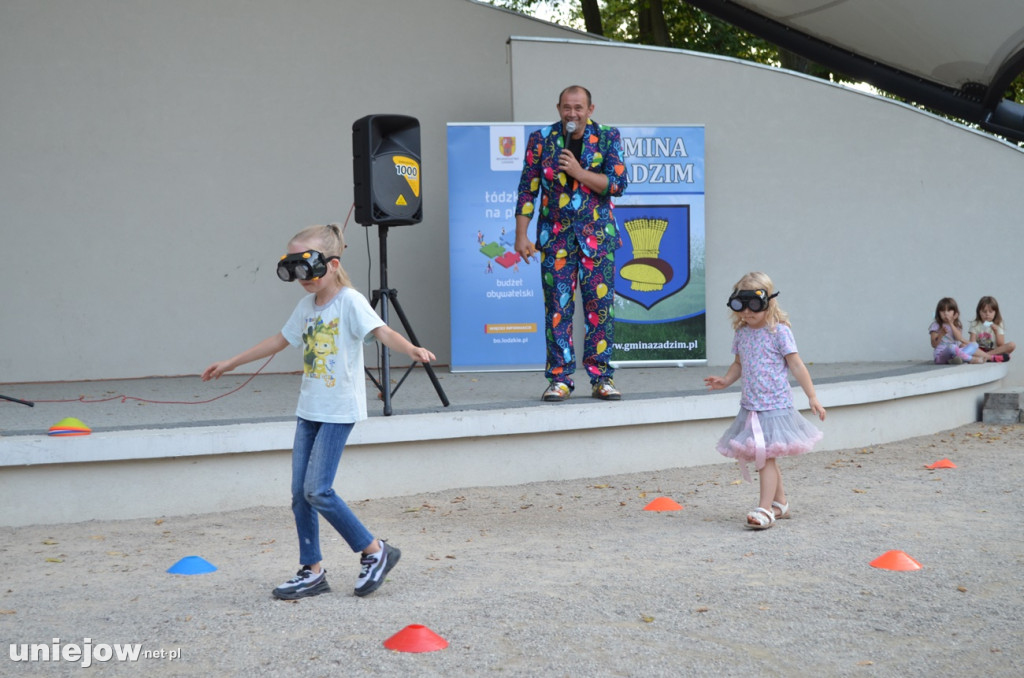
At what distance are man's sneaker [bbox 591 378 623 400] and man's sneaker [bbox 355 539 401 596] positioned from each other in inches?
102

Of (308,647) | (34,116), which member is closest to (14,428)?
(308,647)

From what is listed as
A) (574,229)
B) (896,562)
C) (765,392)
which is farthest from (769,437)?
(574,229)

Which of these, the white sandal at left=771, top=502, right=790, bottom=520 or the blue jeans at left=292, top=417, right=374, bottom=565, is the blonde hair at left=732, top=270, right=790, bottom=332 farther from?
the blue jeans at left=292, top=417, right=374, bottom=565

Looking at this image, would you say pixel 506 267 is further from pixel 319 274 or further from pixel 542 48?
pixel 319 274

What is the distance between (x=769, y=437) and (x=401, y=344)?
192 cm

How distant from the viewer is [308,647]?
111 inches

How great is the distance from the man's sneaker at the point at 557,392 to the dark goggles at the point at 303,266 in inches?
104

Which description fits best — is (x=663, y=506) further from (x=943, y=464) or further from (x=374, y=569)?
(x=943, y=464)

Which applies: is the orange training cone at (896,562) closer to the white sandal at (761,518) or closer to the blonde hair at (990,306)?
the white sandal at (761,518)

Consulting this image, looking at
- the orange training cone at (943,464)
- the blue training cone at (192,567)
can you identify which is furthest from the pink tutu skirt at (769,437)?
the blue training cone at (192,567)

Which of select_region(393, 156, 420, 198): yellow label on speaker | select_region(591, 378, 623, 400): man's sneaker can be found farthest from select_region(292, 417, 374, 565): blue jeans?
select_region(591, 378, 623, 400): man's sneaker

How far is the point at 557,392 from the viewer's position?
584cm

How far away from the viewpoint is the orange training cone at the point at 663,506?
194 inches

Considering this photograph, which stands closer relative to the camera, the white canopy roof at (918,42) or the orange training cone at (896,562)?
the orange training cone at (896,562)
